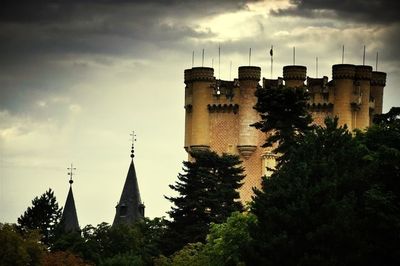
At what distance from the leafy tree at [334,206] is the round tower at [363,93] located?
44.3 meters

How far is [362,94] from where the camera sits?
12481 centimetres

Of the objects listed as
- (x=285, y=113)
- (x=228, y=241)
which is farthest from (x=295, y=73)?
(x=228, y=241)

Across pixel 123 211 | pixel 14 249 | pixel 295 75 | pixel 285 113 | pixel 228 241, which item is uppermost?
pixel 295 75

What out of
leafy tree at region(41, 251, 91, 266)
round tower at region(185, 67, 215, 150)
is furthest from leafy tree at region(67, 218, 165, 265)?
round tower at region(185, 67, 215, 150)

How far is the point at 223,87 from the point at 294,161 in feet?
155

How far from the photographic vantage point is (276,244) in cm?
7412

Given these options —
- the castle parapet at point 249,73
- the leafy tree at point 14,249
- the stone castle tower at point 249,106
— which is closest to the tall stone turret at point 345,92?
the stone castle tower at point 249,106

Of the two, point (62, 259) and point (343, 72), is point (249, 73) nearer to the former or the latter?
point (343, 72)

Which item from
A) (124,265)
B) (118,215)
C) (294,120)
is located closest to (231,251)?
(294,120)

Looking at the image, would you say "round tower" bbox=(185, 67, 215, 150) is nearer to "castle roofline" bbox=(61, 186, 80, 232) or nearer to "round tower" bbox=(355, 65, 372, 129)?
"round tower" bbox=(355, 65, 372, 129)

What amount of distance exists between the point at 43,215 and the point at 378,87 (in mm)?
22647

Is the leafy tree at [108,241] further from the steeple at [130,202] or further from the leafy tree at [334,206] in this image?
the leafy tree at [334,206]

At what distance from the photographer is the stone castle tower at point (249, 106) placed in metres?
124

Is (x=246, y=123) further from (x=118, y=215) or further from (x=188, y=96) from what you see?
(x=118, y=215)
